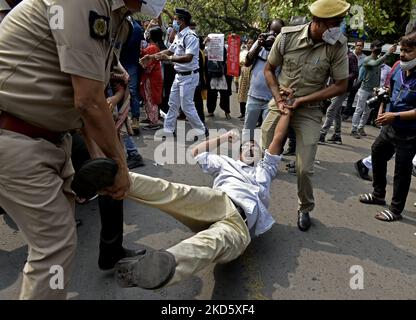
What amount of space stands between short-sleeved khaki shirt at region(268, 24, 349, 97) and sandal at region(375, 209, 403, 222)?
1.34 m

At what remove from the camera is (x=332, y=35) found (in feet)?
9.23

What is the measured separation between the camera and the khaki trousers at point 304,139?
2988 mm

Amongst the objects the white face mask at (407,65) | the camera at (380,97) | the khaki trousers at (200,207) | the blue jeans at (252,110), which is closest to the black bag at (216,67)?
the blue jeans at (252,110)

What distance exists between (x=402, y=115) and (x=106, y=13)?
Answer: 2.65m

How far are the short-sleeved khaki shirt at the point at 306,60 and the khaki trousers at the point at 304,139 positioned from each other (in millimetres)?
190

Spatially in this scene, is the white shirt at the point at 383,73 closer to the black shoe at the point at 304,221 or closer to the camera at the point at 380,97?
the camera at the point at 380,97

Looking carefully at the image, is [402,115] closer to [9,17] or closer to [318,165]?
[318,165]

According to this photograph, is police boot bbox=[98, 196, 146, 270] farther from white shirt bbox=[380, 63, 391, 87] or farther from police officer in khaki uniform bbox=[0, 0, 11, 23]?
white shirt bbox=[380, 63, 391, 87]

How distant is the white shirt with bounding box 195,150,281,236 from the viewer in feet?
8.34

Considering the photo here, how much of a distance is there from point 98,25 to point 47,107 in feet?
1.27

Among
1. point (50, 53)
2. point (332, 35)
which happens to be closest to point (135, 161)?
point (332, 35)

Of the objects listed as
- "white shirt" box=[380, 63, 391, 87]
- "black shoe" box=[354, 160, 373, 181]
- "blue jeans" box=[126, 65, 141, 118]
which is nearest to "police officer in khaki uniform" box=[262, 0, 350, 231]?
"black shoe" box=[354, 160, 373, 181]

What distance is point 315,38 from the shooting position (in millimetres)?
2887

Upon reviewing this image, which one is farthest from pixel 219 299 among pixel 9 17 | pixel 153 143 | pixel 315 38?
pixel 153 143
